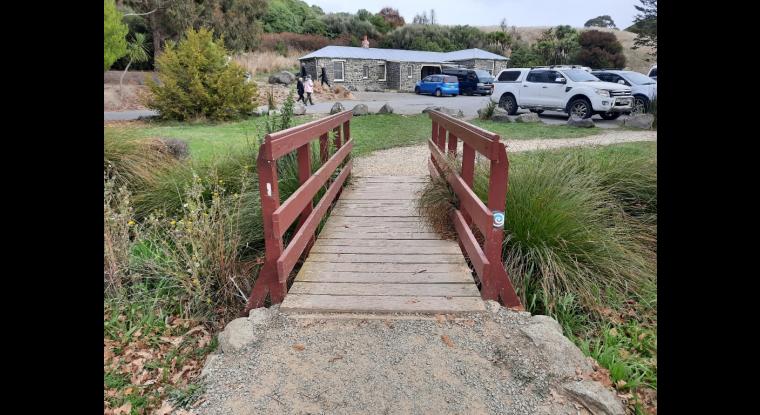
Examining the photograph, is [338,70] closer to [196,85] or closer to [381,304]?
[196,85]

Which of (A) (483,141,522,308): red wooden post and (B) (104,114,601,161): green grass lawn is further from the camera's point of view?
(B) (104,114,601,161): green grass lawn

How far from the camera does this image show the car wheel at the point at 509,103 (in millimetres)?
18594

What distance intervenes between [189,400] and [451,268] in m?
2.30

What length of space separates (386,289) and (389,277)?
0.24 m

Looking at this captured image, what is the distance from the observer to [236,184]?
5793 mm

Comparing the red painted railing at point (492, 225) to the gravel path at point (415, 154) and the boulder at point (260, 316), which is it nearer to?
the boulder at point (260, 316)

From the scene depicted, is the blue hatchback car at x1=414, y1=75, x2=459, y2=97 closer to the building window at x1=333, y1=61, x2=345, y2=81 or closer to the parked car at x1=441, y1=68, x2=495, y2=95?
the parked car at x1=441, y1=68, x2=495, y2=95

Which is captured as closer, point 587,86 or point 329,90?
point 587,86

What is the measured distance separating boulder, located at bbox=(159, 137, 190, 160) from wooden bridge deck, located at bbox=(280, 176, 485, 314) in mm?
2887

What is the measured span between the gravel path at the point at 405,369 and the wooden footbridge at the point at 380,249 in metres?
0.22

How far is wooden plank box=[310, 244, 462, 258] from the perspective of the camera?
4.55 meters

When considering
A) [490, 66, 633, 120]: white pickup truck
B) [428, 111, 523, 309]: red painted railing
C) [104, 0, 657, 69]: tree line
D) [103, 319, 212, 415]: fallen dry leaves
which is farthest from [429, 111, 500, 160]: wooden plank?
[104, 0, 657, 69]: tree line
